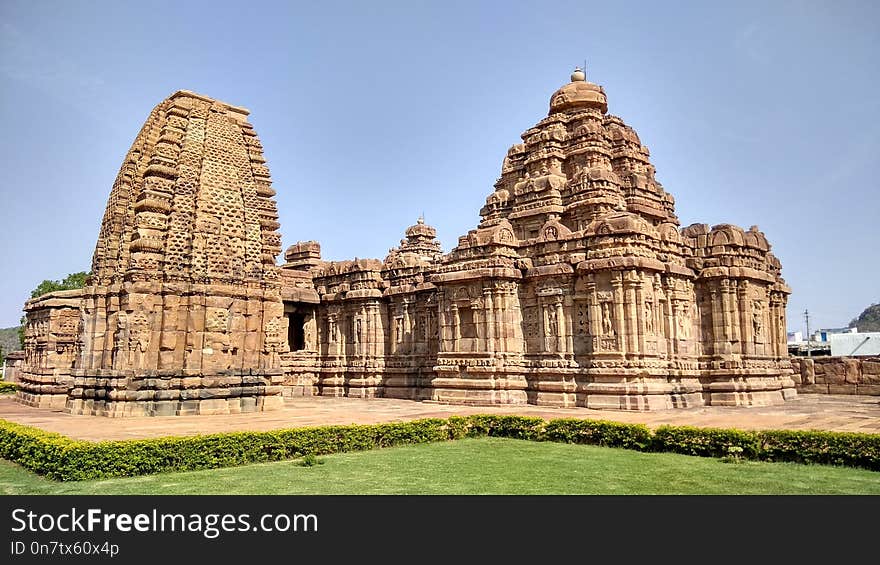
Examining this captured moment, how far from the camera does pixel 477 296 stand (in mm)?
21109

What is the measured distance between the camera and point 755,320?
22266 millimetres

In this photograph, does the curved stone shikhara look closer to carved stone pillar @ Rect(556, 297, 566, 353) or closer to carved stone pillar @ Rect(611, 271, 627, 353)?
carved stone pillar @ Rect(556, 297, 566, 353)

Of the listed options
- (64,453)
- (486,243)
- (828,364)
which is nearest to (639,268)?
(486,243)

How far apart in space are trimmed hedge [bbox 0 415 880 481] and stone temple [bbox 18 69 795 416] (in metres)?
5.58

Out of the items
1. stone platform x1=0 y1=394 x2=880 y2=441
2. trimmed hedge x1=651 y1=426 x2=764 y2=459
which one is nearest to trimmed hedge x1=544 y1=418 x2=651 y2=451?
trimmed hedge x1=651 y1=426 x2=764 y2=459

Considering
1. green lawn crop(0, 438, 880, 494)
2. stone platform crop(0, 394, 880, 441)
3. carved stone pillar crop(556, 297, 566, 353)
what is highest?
carved stone pillar crop(556, 297, 566, 353)

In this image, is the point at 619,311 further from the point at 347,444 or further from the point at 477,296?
the point at 347,444

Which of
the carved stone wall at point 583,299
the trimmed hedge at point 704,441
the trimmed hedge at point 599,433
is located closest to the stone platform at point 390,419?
the carved stone wall at point 583,299

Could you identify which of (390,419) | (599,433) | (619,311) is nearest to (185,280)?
(390,419)

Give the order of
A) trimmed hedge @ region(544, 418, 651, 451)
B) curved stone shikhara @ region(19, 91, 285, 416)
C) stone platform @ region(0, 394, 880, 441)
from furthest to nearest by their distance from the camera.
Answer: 1. curved stone shikhara @ region(19, 91, 285, 416)
2. stone platform @ region(0, 394, 880, 441)
3. trimmed hedge @ region(544, 418, 651, 451)

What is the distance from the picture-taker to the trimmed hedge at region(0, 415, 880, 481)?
894 centimetres

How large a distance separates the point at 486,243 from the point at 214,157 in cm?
840

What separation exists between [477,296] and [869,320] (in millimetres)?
154419
